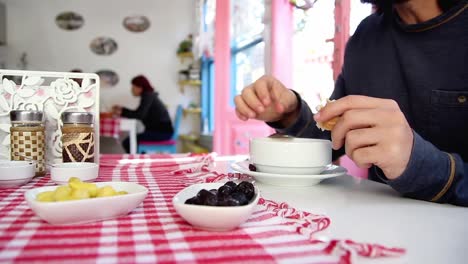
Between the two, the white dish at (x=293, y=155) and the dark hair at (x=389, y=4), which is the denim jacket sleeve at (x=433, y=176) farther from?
the dark hair at (x=389, y=4)

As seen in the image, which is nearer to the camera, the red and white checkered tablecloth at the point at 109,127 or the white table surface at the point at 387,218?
the white table surface at the point at 387,218

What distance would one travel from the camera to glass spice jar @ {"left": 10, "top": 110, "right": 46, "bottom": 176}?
0.76 m

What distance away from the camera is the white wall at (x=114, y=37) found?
4941mm

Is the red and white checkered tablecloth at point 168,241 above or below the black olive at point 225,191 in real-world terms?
below

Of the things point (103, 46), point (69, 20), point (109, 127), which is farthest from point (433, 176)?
point (69, 20)

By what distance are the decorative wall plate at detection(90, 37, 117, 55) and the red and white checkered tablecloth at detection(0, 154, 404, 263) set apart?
5.00 meters

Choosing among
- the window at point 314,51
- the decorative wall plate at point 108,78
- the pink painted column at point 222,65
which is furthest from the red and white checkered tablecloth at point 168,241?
the decorative wall plate at point 108,78

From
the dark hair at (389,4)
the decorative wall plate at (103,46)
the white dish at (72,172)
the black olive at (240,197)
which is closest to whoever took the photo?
the black olive at (240,197)

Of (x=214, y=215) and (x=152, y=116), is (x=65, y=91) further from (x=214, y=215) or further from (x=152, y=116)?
(x=152, y=116)

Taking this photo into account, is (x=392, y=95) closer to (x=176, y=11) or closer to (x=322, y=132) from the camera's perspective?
(x=322, y=132)

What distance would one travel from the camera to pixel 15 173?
0.67m

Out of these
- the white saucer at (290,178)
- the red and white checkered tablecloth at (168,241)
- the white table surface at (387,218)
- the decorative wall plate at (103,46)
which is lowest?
the white table surface at (387,218)

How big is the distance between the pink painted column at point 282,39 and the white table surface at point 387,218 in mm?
1636

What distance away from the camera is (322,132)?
39.6 inches
